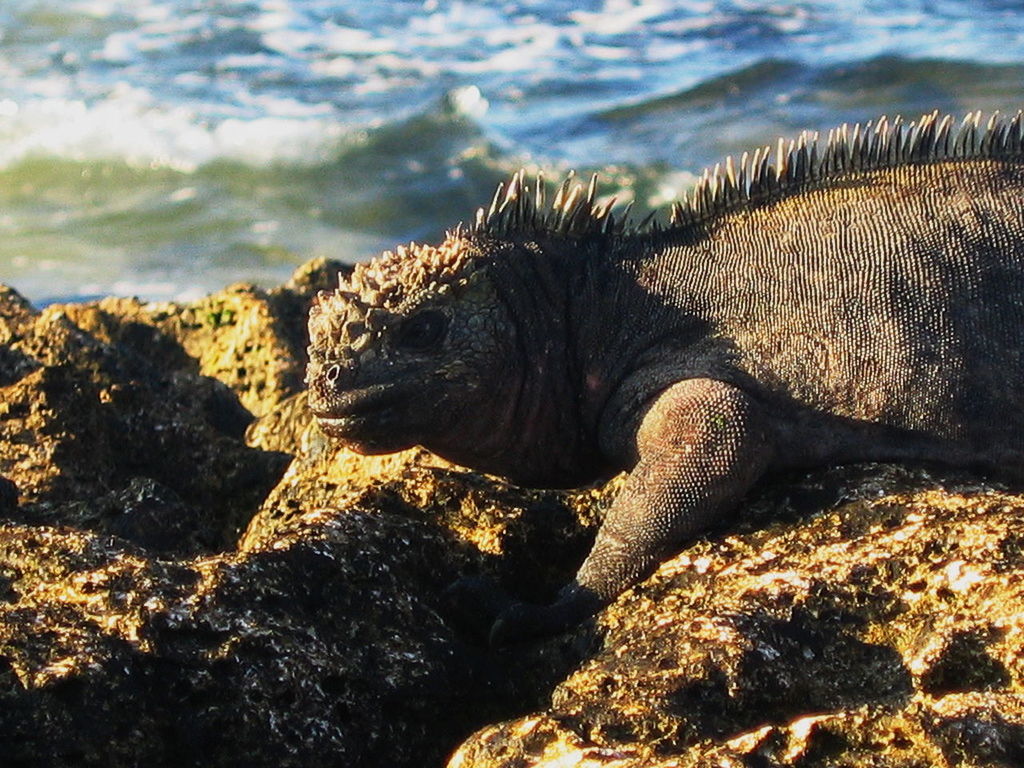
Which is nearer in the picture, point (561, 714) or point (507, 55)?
point (561, 714)

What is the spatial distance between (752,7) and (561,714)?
58.0 feet

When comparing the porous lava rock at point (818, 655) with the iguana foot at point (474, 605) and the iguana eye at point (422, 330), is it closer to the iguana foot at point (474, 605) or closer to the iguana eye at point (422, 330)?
the iguana foot at point (474, 605)

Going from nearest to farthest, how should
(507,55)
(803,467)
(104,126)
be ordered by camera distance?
(803,467), (104,126), (507,55)

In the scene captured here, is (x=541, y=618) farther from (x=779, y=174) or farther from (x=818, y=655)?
(x=779, y=174)

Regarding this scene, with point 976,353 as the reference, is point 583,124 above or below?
below

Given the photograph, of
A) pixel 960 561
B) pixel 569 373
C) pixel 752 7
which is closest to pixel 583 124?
pixel 752 7

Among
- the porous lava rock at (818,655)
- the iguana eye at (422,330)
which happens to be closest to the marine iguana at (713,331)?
the iguana eye at (422,330)

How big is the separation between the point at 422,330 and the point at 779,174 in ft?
4.69

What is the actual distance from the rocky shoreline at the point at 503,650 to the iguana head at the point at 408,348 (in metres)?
0.19

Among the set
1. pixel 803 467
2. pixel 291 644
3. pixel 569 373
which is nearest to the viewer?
pixel 291 644

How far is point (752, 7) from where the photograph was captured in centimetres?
2036

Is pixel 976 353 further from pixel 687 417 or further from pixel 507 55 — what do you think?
pixel 507 55

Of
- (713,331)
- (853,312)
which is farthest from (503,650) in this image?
(853,312)

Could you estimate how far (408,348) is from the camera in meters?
5.17
